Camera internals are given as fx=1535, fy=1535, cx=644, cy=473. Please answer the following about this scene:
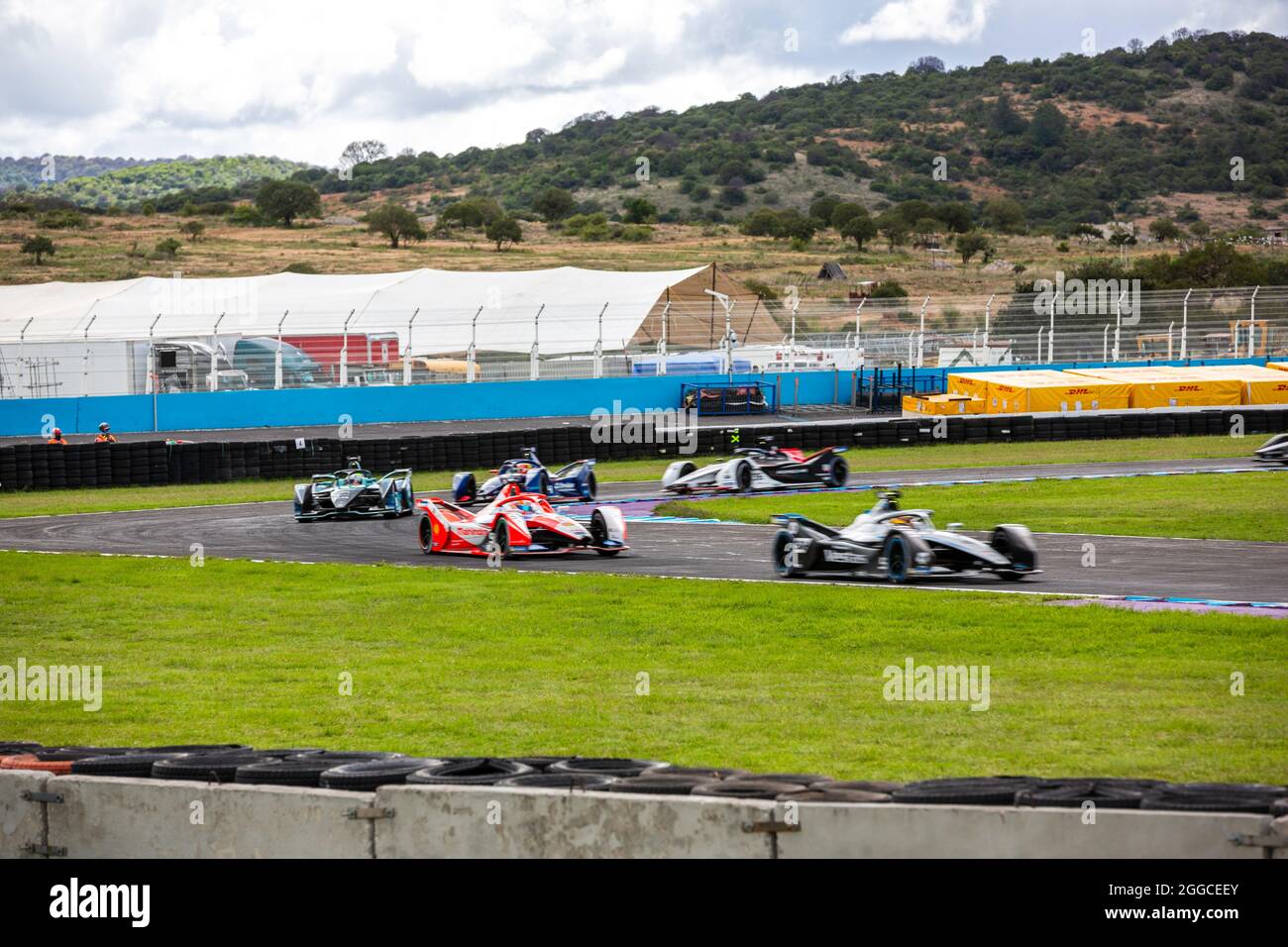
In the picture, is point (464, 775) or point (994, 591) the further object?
point (994, 591)

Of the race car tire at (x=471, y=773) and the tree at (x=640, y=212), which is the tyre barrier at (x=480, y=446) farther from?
the tree at (x=640, y=212)

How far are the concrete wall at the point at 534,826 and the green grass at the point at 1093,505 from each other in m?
14.1

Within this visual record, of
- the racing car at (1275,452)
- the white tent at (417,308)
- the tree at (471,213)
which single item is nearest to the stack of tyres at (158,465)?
the white tent at (417,308)

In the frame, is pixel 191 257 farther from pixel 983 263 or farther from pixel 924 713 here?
pixel 924 713

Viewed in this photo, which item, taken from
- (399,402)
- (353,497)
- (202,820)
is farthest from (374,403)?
(202,820)

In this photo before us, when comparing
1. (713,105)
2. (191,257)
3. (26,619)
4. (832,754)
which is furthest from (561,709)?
(713,105)

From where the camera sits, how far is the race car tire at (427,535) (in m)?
19.6

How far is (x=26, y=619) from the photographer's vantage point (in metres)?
14.5

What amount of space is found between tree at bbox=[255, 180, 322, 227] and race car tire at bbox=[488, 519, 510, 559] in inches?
3334

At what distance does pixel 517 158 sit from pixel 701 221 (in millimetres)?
47587

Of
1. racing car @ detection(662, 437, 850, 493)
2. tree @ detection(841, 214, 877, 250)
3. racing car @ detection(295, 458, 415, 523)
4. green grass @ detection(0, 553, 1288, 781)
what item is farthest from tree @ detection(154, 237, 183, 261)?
green grass @ detection(0, 553, 1288, 781)

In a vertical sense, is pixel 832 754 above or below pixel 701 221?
below

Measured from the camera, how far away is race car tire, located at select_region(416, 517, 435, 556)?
64.2 feet

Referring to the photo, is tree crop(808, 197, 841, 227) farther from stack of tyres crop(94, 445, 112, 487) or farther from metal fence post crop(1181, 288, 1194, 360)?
stack of tyres crop(94, 445, 112, 487)
